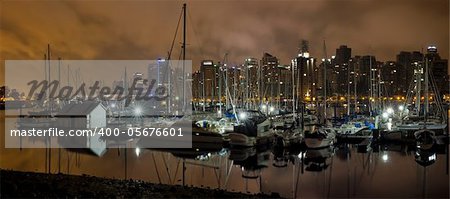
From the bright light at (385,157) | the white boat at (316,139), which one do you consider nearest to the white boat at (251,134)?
the white boat at (316,139)

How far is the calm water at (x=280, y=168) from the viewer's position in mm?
18953

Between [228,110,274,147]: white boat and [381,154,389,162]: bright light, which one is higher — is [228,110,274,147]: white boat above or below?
above

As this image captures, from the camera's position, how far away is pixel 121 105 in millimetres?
57625

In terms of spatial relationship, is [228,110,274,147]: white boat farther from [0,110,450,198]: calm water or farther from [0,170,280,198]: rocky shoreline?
[0,170,280,198]: rocky shoreline

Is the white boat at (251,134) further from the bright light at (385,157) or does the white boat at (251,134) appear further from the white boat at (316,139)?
the bright light at (385,157)

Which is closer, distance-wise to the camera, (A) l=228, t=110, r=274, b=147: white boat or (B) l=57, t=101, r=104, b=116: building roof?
→ (A) l=228, t=110, r=274, b=147: white boat

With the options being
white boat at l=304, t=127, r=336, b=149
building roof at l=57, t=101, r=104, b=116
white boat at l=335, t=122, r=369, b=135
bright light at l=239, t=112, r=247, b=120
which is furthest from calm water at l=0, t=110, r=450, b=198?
bright light at l=239, t=112, r=247, b=120

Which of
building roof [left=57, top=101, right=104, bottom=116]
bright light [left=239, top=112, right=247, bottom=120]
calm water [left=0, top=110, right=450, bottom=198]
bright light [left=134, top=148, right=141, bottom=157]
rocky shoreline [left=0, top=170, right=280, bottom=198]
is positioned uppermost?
building roof [left=57, top=101, right=104, bottom=116]

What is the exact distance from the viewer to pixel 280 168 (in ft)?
75.3

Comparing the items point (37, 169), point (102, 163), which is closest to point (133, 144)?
point (102, 163)

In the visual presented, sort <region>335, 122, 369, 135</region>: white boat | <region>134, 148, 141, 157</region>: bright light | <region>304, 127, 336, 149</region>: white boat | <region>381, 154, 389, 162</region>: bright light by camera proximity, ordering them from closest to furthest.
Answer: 1. <region>381, 154, 389, 162</region>: bright light
2. <region>134, 148, 141, 157</region>: bright light
3. <region>304, 127, 336, 149</region>: white boat
4. <region>335, 122, 369, 135</region>: white boat

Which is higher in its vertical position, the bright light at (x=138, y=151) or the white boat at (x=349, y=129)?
the white boat at (x=349, y=129)

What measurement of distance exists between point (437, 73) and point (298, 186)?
7473 centimetres

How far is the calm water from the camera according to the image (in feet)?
62.2
